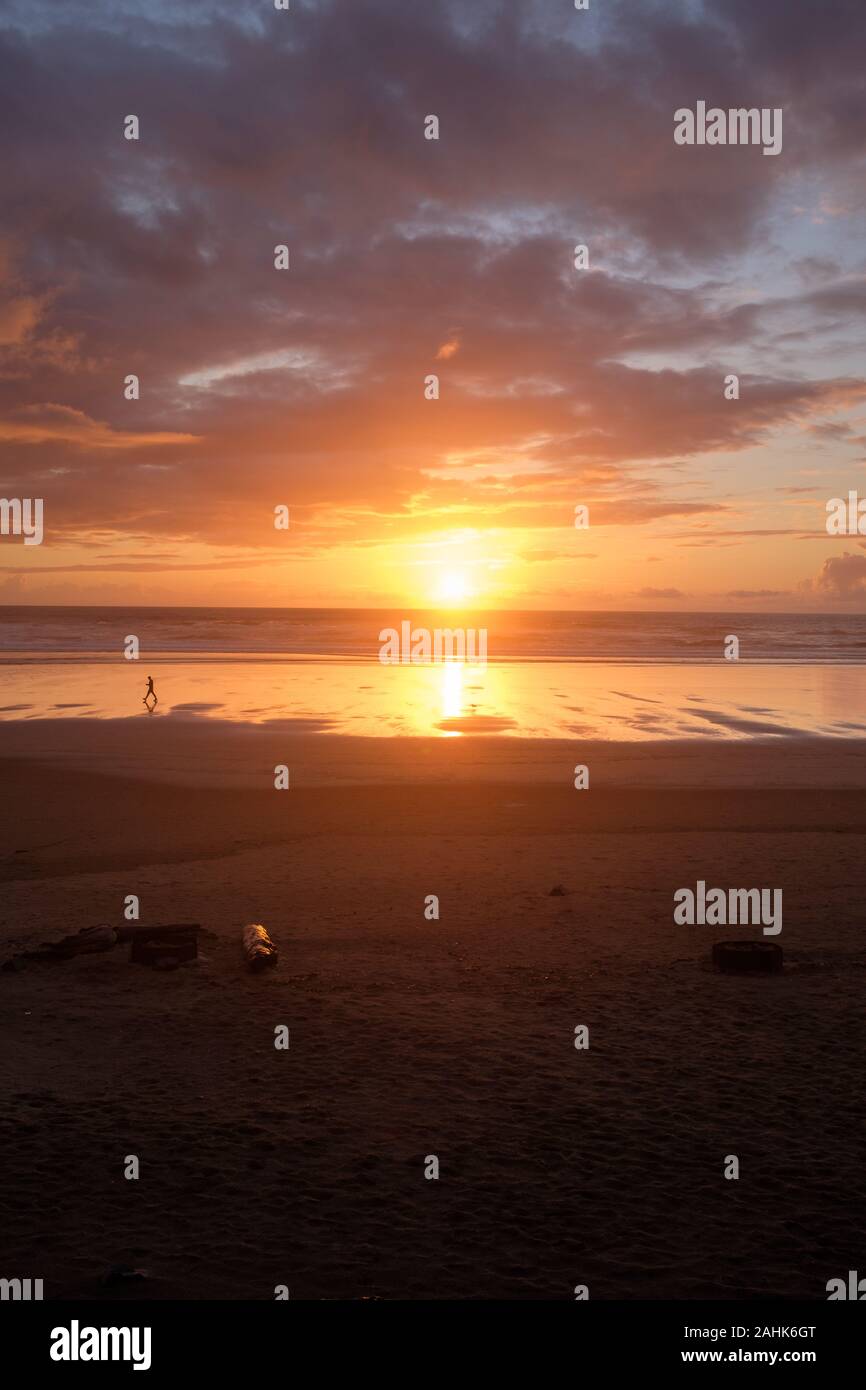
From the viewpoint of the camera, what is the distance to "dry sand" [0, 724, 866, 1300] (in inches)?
238

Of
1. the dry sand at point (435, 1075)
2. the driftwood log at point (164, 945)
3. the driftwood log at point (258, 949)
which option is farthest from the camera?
the driftwood log at point (164, 945)

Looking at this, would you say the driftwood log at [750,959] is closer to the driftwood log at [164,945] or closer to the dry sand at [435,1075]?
the dry sand at [435,1075]

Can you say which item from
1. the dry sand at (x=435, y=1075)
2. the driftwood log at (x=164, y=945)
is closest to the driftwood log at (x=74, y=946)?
the dry sand at (x=435, y=1075)

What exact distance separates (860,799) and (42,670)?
139 feet

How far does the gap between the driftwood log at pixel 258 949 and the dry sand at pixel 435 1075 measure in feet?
0.49

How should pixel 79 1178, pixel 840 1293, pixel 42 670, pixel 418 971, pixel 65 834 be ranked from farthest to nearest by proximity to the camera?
pixel 42 670, pixel 65 834, pixel 418 971, pixel 79 1178, pixel 840 1293

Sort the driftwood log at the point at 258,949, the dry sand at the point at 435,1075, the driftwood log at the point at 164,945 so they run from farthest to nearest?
the driftwood log at the point at 164,945
the driftwood log at the point at 258,949
the dry sand at the point at 435,1075

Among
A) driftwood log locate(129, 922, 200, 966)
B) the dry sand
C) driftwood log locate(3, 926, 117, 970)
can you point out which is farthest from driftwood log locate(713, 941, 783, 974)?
driftwood log locate(3, 926, 117, 970)

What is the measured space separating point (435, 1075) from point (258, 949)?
10.7 feet

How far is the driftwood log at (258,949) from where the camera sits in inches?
434

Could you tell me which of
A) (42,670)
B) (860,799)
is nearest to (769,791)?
(860,799)

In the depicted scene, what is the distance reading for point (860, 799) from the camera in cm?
2081

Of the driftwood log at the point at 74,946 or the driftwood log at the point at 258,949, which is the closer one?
the driftwood log at the point at 258,949
